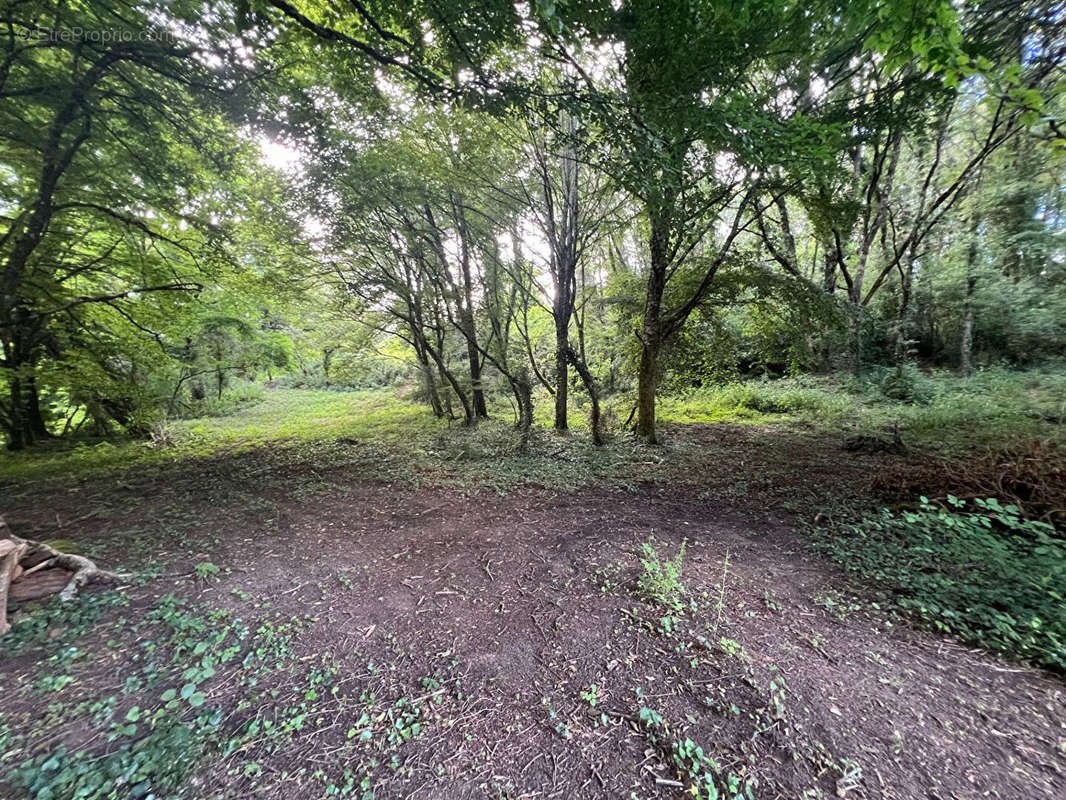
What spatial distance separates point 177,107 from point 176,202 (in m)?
1.67

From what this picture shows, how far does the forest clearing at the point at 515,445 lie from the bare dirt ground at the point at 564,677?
0.02m

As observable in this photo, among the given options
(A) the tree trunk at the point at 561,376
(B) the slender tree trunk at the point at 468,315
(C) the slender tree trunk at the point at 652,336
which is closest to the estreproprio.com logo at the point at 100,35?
(B) the slender tree trunk at the point at 468,315

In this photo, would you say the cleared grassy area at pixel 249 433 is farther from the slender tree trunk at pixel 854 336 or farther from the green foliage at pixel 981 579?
the slender tree trunk at pixel 854 336

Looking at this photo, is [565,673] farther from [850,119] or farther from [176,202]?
[176,202]

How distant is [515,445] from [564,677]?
5.01m

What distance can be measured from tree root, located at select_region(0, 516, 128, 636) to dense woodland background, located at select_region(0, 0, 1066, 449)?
→ 14.4ft

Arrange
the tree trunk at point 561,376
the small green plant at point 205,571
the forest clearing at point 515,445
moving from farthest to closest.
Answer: the tree trunk at point 561,376 < the small green plant at point 205,571 < the forest clearing at point 515,445

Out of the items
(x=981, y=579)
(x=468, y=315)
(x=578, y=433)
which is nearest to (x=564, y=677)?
(x=981, y=579)

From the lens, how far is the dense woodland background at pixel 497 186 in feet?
11.8

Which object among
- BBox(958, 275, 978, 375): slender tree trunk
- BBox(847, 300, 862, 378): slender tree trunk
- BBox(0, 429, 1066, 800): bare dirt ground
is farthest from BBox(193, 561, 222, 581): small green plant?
BBox(958, 275, 978, 375): slender tree trunk

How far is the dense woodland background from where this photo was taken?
3590mm

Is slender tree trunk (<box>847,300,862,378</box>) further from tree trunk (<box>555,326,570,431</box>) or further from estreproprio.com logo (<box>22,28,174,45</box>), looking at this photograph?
estreproprio.com logo (<box>22,28,174,45</box>)

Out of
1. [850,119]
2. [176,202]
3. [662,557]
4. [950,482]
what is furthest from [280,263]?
[950,482]

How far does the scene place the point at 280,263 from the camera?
790cm
